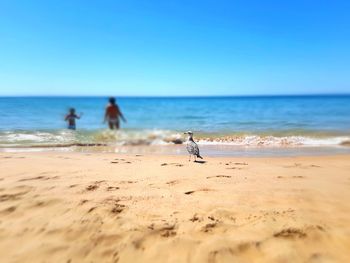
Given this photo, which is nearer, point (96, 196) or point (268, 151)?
point (96, 196)

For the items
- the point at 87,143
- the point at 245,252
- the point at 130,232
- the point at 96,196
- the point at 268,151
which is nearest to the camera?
the point at 245,252

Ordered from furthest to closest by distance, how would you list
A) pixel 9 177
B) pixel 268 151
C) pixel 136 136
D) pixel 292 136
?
1. pixel 292 136
2. pixel 136 136
3. pixel 268 151
4. pixel 9 177

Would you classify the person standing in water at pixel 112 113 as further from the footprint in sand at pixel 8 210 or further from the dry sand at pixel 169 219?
the footprint in sand at pixel 8 210

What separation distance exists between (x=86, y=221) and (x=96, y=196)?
2.92ft

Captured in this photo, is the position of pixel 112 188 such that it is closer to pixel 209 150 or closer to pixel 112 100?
pixel 112 100

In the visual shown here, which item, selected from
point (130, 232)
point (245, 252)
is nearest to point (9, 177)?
point (130, 232)

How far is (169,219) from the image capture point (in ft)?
12.5

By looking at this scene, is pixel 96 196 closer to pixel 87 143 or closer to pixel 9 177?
pixel 9 177

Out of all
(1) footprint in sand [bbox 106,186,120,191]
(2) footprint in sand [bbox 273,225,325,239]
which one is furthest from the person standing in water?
(2) footprint in sand [bbox 273,225,325,239]

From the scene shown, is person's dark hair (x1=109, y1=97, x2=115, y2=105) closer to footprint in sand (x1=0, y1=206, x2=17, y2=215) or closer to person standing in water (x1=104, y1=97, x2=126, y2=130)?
person standing in water (x1=104, y1=97, x2=126, y2=130)

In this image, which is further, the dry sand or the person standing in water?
the person standing in water

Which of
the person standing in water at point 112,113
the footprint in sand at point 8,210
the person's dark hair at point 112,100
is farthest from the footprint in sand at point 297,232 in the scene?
the person standing in water at point 112,113

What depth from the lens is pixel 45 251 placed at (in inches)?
126

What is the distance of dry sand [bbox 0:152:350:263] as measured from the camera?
318 cm
